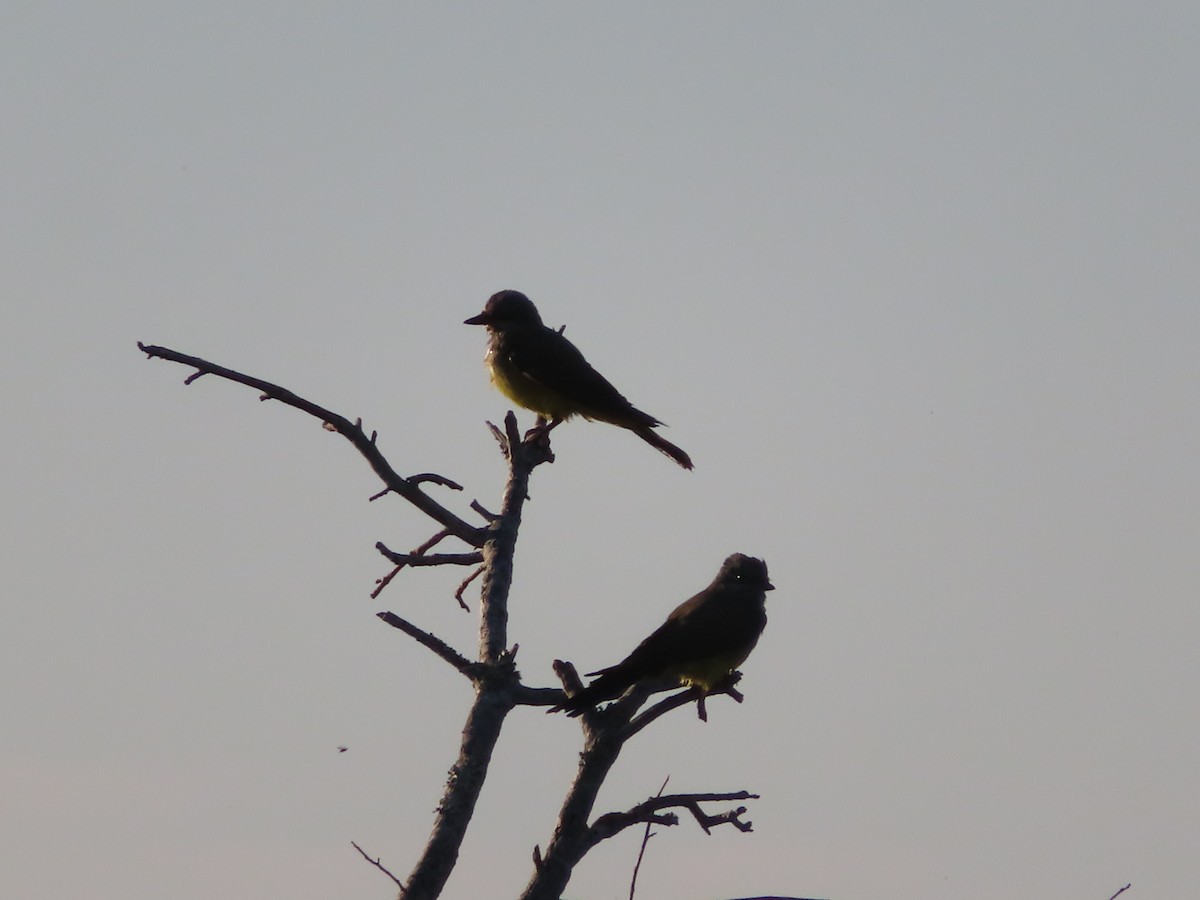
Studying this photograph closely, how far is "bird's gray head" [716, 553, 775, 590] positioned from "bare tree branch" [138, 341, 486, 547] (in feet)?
11.4

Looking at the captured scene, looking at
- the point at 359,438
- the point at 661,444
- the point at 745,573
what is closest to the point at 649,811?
the point at 359,438

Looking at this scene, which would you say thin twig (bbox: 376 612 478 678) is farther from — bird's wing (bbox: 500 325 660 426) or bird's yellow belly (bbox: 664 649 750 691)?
bird's wing (bbox: 500 325 660 426)

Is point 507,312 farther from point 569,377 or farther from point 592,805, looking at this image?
point 592,805

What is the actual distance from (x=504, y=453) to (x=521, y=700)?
2.44 m

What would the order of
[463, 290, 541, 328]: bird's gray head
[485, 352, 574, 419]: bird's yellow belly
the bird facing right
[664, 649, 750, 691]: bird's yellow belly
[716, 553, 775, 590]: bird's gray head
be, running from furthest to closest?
1. [463, 290, 541, 328]: bird's gray head
2. [485, 352, 574, 419]: bird's yellow belly
3. [716, 553, 775, 590]: bird's gray head
4. [664, 649, 750, 691]: bird's yellow belly
5. the bird facing right

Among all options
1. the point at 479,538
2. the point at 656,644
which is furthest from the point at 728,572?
the point at 479,538

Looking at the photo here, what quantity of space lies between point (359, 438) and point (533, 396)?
15.6 ft

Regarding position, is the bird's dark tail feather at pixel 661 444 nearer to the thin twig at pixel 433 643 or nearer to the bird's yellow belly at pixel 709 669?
the bird's yellow belly at pixel 709 669

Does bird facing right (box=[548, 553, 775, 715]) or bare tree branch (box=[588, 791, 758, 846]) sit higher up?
bird facing right (box=[548, 553, 775, 715])

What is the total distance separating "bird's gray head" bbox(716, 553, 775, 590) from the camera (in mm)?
11758

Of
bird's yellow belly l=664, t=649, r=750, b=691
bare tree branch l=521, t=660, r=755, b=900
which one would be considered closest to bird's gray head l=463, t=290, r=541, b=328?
bird's yellow belly l=664, t=649, r=750, b=691

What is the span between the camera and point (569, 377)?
1310 centimetres

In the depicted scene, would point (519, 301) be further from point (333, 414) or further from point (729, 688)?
point (333, 414)

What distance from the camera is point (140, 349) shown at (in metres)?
7.82
